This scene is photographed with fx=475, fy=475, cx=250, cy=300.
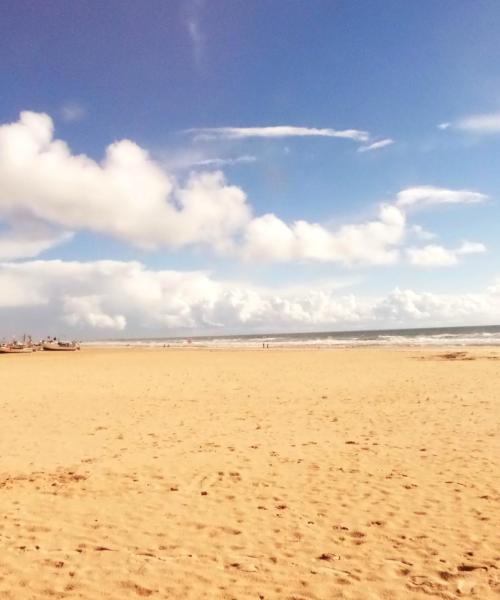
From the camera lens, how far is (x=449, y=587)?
5516mm

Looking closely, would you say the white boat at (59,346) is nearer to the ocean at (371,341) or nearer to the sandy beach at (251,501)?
the ocean at (371,341)

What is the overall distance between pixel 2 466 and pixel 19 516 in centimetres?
326

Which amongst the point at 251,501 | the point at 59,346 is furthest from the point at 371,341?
the point at 251,501

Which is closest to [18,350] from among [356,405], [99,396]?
[99,396]

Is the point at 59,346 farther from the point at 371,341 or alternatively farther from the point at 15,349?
the point at 371,341

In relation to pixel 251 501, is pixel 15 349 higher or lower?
higher

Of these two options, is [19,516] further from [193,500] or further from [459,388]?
[459,388]

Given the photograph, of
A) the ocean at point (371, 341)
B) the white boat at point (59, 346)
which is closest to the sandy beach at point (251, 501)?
the ocean at point (371, 341)

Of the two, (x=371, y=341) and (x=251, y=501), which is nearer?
(x=251, y=501)

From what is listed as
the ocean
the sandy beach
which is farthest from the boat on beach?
the sandy beach

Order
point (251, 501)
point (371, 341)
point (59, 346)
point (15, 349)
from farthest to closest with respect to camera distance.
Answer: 1. point (371, 341)
2. point (59, 346)
3. point (15, 349)
4. point (251, 501)

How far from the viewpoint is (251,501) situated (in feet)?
27.6

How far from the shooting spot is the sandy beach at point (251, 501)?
226 inches

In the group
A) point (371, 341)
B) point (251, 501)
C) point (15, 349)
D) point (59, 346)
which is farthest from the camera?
point (371, 341)
